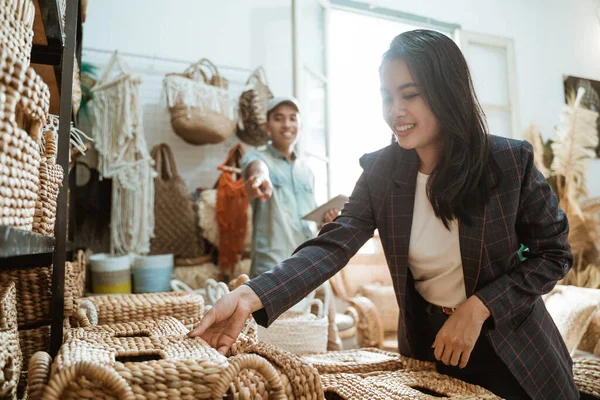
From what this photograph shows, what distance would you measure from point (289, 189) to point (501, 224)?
1495 millimetres

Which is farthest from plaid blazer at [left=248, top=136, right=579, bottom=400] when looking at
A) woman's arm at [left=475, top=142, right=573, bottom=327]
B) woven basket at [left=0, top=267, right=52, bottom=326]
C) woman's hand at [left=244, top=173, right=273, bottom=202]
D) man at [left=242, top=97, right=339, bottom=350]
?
man at [left=242, top=97, right=339, bottom=350]

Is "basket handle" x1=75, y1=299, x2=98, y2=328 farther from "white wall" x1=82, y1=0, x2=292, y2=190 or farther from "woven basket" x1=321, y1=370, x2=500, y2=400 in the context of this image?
A: "white wall" x1=82, y1=0, x2=292, y2=190

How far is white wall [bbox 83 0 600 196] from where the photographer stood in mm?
3031

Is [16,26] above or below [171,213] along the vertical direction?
above

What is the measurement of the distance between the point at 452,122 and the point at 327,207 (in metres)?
1.20

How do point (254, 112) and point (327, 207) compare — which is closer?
point (327, 207)

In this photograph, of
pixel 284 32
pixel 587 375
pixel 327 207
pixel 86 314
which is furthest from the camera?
pixel 284 32

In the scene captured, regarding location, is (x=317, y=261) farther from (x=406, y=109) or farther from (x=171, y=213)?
(x=171, y=213)

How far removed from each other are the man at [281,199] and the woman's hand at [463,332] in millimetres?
1256

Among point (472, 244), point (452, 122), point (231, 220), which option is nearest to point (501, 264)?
point (472, 244)

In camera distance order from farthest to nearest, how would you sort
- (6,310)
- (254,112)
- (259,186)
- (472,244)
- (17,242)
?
(254,112) → (259,186) → (472,244) → (6,310) → (17,242)

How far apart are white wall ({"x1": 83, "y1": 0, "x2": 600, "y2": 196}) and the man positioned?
91 cm

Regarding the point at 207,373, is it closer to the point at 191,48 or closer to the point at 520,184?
the point at 520,184

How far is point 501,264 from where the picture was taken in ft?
3.27
